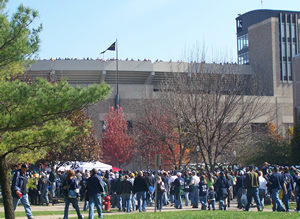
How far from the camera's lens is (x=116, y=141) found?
4372 cm

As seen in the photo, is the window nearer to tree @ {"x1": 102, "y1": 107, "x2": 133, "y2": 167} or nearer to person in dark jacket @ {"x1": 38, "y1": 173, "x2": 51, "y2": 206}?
tree @ {"x1": 102, "y1": 107, "x2": 133, "y2": 167}

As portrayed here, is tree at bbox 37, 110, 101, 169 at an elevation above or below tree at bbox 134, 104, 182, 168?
below

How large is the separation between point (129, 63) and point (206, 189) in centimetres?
3886

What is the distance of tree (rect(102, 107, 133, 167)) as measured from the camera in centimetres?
4391

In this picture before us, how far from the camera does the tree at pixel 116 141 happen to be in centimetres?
4391

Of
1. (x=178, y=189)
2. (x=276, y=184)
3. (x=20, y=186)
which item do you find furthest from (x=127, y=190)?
(x=276, y=184)

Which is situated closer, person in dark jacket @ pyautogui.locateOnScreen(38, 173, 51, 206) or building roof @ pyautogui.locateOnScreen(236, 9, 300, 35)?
person in dark jacket @ pyautogui.locateOnScreen(38, 173, 51, 206)

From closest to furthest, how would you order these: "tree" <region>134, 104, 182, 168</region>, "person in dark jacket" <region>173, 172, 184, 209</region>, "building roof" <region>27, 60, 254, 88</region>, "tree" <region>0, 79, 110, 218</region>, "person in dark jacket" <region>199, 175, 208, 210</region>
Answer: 1. "tree" <region>0, 79, 110, 218</region>
2. "person in dark jacket" <region>199, 175, 208, 210</region>
3. "person in dark jacket" <region>173, 172, 184, 209</region>
4. "tree" <region>134, 104, 182, 168</region>
5. "building roof" <region>27, 60, 254, 88</region>

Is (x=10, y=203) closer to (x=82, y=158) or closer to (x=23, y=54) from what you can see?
(x=23, y=54)

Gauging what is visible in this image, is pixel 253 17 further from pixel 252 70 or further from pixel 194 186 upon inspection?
pixel 194 186

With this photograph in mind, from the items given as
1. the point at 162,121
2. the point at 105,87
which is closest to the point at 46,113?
the point at 105,87

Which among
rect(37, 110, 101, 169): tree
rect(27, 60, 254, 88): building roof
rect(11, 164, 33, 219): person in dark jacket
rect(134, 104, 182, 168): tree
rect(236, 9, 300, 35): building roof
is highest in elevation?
rect(236, 9, 300, 35): building roof

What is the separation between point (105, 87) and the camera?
1069cm

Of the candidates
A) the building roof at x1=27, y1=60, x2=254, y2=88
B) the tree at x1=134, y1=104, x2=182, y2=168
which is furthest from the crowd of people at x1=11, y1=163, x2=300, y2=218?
the building roof at x1=27, y1=60, x2=254, y2=88
